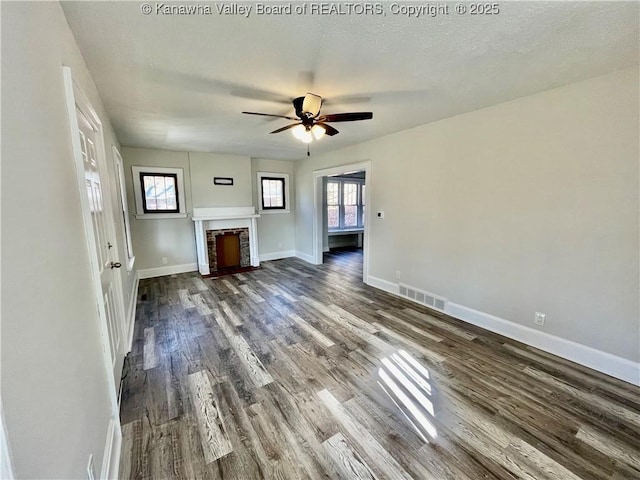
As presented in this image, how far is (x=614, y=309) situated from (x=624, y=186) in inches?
38.6

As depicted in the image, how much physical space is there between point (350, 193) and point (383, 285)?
13.5 feet

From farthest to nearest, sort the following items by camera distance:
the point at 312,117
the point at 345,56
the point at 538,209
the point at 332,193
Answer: the point at 332,193 → the point at 538,209 → the point at 312,117 → the point at 345,56

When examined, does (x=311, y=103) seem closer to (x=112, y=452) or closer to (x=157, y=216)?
(x=112, y=452)

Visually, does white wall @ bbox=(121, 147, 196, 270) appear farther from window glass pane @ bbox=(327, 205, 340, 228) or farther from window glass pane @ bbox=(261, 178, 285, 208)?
window glass pane @ bbox=(327, 205, 340, 228)

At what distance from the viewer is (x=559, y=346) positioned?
247 centimetres

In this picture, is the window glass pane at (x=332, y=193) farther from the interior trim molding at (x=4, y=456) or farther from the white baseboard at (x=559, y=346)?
the interior trim molding at (x=4, y=456)

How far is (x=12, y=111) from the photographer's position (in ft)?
2.52

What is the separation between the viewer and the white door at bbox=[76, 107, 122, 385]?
1.83 meters

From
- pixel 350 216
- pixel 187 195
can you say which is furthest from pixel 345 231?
pixel 187 195

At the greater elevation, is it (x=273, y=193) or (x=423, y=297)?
(x=273, y=193)

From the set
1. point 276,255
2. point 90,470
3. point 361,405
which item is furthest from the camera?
point 276,255

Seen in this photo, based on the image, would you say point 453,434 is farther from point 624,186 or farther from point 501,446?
point 624,186

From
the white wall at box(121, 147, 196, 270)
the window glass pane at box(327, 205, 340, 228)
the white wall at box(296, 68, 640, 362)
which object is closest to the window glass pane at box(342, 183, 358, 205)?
the window glass pane at box(327, 205, 340, 228)

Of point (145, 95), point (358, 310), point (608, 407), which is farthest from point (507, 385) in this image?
point (145, 95)
